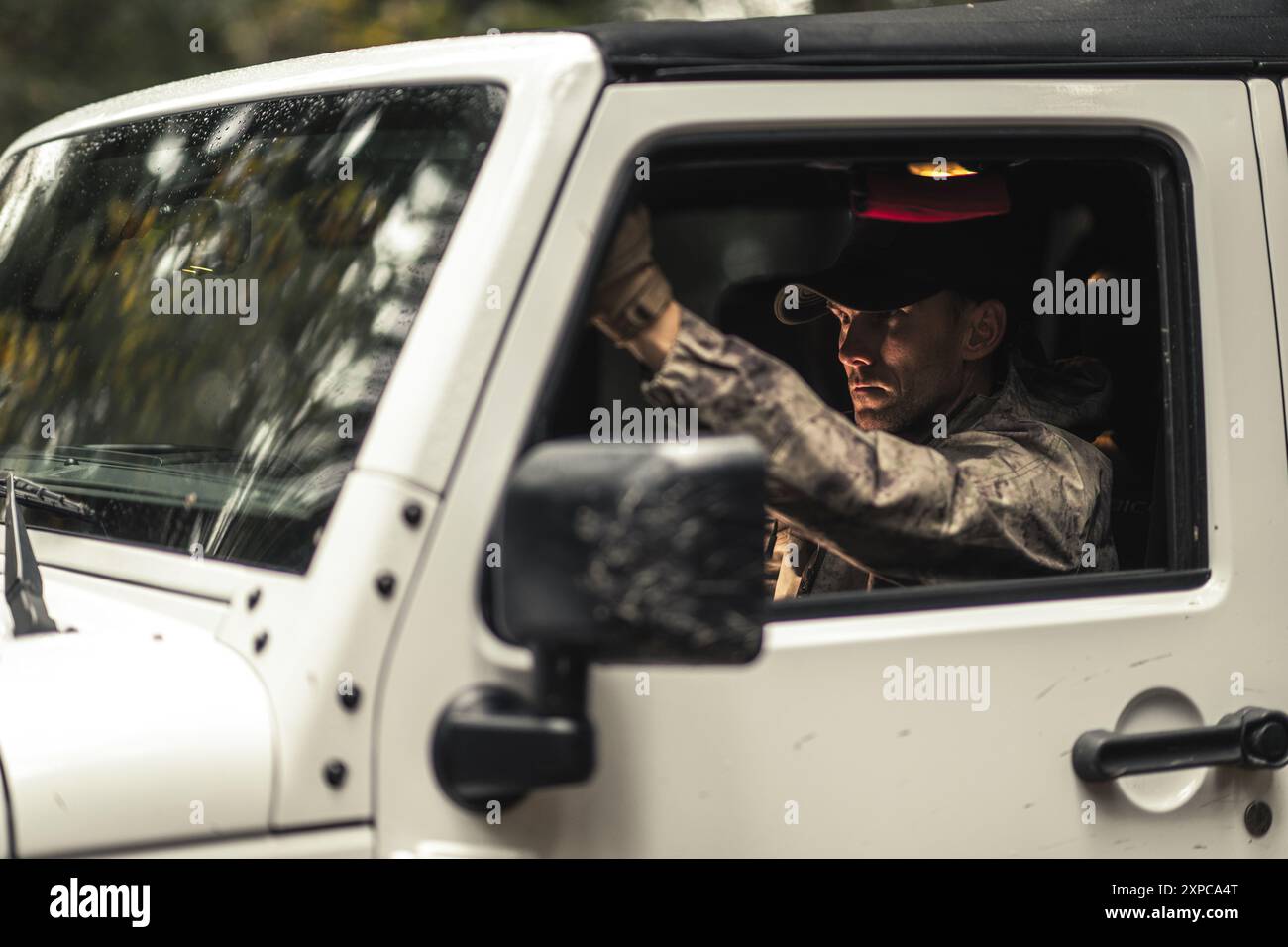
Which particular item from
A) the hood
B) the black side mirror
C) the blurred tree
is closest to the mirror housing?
the black side mirror

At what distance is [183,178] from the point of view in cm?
242

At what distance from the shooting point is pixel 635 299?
6.23ft

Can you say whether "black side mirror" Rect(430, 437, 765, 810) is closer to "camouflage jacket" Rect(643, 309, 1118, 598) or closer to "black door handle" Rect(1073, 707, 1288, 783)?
"camouflage jacket" Rect(643, 309, 1118, 598)

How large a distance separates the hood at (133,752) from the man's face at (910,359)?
128cm

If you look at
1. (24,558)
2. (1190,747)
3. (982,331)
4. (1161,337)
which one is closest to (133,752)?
(24,558)

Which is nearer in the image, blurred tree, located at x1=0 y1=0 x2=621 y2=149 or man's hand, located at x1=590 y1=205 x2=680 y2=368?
man's hand, located at x1=590 y1=205 x2=680 y2=368

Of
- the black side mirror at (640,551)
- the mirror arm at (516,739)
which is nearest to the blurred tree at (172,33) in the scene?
the mirror arm at (516,739)

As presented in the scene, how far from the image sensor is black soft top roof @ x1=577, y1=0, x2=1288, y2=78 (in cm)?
194

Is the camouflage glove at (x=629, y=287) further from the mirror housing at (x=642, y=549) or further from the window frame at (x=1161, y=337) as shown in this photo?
the mirror housing at (x=642, y=549)

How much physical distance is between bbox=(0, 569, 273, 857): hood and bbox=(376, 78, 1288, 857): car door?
148 mm

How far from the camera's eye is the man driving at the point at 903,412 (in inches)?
76.6
